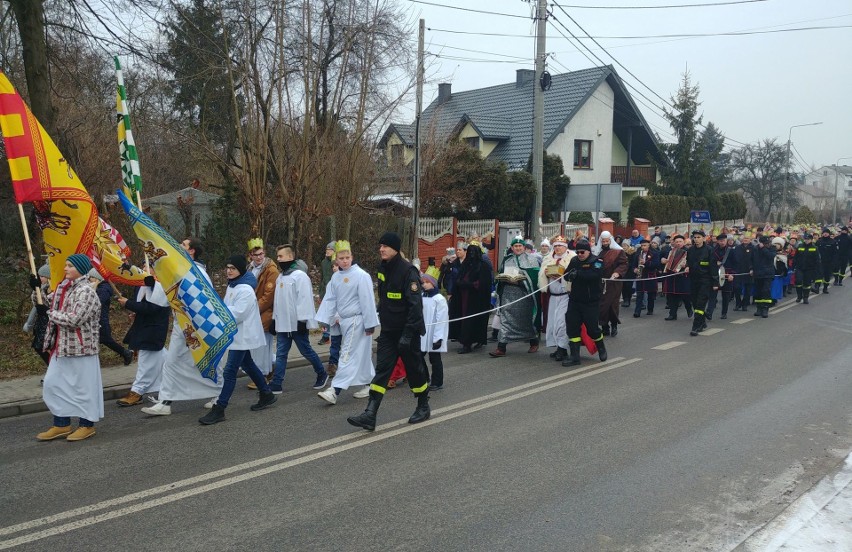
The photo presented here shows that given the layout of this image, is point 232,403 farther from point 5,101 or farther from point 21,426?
point 5,101

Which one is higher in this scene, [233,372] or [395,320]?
[395,320]

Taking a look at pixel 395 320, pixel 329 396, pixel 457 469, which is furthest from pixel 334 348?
pixel 457 469

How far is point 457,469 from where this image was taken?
589cm

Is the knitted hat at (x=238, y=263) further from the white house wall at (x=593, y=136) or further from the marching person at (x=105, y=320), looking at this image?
the white house wall at (x=593, y=136)

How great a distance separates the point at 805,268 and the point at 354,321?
14.7 meters

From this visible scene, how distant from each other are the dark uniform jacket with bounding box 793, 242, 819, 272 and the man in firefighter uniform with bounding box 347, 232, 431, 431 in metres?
14.9

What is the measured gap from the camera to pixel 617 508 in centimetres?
511

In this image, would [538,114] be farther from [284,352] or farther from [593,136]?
[593,136]

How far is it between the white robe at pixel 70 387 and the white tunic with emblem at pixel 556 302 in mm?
6451

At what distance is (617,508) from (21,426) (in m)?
5.85

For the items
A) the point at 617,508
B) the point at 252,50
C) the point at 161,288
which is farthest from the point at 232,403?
the point at 252,50

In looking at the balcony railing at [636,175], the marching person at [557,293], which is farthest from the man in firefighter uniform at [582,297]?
the balcony railing at [636,175]

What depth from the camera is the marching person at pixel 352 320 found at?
7848 millimetres

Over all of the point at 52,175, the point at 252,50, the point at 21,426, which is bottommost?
the point at 21,426
